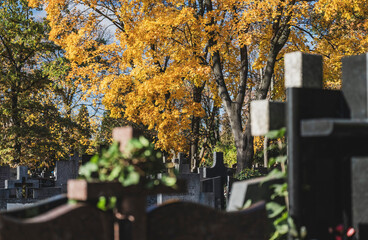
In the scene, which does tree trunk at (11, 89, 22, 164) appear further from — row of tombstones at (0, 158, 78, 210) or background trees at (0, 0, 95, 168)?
row of tombstones at (0, 158, 78, 210)

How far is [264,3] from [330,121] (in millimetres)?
10864

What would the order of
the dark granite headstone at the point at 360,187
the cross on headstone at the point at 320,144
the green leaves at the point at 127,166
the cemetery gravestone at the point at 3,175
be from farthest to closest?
the cemetery gravestone at the point at 3,175 < the dark granite headstone at the point at 360,187 < the cross on headstone at the point at 320,144 < the green leaves at the point at 127,166

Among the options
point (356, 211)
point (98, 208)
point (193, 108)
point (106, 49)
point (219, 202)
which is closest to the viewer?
point (98, 208)

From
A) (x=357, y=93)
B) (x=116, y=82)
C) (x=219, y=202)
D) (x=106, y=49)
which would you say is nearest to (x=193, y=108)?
(x=116, y=82)

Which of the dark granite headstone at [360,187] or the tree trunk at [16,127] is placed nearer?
the dark granite headstone at [360,187]

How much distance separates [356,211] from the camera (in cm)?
353

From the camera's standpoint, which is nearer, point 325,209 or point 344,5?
point 325,209

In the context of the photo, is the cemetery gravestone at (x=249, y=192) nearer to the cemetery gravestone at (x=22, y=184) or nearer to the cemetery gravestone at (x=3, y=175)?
the cemetery gravestone at (x=22, y=184)

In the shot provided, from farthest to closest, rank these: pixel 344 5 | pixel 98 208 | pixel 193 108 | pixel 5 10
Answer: pixel 5 10 < pixel 193 108 < pixel 344 5 < pixel 98 208

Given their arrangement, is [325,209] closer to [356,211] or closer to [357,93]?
[356,211]

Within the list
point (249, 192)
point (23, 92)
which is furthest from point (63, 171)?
point (249, 192)

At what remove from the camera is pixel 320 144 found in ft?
10.8

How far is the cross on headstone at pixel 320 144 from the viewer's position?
3172mm

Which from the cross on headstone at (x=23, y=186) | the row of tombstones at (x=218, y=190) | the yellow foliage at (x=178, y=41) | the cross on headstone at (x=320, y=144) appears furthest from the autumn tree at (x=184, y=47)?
the cross on headstone at (x=320, y=144)
